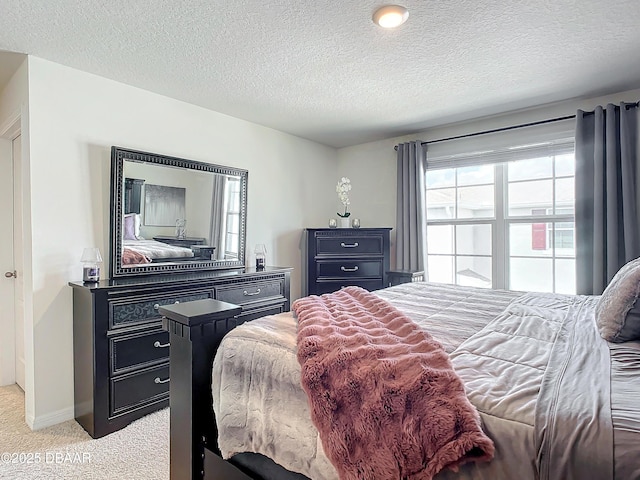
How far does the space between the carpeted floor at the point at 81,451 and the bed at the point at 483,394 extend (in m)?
0.74

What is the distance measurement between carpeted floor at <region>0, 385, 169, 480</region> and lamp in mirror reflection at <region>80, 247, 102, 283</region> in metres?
0.98

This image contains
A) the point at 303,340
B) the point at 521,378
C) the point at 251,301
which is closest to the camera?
the point at 521,378

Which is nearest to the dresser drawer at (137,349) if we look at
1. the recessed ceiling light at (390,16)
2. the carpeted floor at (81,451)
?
the carpeted floor at (81,451)

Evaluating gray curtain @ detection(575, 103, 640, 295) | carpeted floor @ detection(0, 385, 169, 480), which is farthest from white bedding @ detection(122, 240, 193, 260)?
gray curtain @ detection(575, 103, 640, 295)

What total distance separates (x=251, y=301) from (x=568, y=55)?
287cm

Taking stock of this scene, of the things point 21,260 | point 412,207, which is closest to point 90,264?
point 21,260

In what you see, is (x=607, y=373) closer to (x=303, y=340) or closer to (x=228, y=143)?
(x=303, y=340)

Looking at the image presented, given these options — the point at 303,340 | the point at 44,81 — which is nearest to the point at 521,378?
the point at 303,340

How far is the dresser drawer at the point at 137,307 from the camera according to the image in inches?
89.6

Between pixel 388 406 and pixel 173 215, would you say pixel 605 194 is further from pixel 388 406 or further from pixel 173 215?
pixel 173 215

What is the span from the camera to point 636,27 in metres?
1.99

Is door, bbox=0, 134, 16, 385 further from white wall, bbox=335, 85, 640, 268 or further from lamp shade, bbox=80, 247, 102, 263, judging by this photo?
white wall, bbox=335, 85, 640, 268

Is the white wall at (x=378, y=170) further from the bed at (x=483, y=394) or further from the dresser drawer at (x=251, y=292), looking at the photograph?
the bed at (x=483, y=394)

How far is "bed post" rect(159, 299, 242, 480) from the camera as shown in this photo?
4.33 feet
